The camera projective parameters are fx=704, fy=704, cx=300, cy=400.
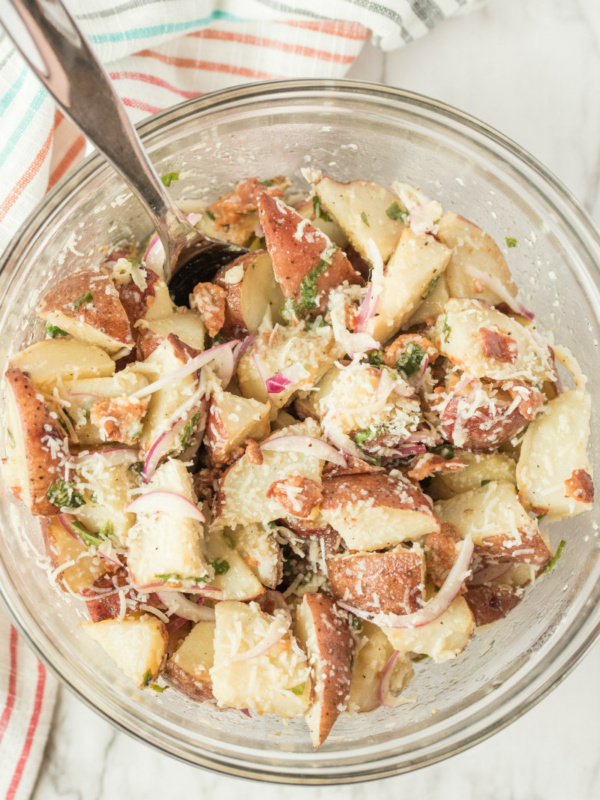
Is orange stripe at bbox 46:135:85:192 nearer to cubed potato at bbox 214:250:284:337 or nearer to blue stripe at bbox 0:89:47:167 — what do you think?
blue stripe at bbox 0:89:47:167

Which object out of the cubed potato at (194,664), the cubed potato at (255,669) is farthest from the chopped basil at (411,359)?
the cubed potato at (194,664)

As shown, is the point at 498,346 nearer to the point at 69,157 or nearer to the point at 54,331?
the point at 54,331

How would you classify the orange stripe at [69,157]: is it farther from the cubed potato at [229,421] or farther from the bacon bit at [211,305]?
the cubed potato at [229,421]

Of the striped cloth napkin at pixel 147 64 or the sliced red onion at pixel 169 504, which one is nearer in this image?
the sliced red onion at pixel 169 504

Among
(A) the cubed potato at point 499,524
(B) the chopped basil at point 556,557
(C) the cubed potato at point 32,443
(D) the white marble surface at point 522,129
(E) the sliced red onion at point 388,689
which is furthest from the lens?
(D) the white marble surface at point 522,129

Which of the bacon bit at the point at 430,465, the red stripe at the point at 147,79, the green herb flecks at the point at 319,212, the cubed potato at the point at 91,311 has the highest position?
the red stripe at the point at 147,79

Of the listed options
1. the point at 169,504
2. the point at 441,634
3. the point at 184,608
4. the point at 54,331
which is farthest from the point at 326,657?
the point at 54,331
